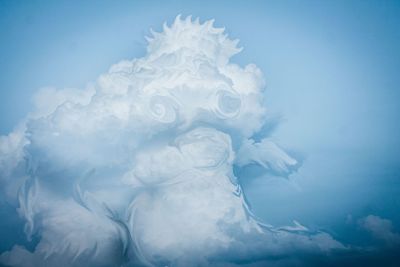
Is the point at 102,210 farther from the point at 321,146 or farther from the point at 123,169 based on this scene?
the point at 321,146

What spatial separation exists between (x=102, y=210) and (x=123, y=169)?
100cm

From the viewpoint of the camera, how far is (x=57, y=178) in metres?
7.46

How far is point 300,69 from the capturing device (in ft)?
25.4

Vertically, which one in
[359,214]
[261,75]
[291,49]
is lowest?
[359,214]

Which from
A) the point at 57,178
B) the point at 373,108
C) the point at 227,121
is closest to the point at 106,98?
the point at 57,178

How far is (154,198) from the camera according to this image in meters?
7.77

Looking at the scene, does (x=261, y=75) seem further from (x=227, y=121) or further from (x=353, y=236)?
(x=353, y=236)

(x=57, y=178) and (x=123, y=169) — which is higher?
(x=123, y=169)

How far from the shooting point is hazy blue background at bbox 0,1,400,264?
7.33 m

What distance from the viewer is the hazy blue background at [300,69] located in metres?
7.33

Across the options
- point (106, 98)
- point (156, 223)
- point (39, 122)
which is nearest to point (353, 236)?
point (156, 223)

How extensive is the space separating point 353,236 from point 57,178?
21.9 ft

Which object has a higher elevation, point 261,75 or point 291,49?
point 291,49

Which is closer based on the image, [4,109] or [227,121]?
[4,109]
